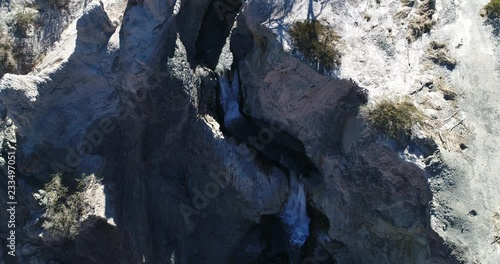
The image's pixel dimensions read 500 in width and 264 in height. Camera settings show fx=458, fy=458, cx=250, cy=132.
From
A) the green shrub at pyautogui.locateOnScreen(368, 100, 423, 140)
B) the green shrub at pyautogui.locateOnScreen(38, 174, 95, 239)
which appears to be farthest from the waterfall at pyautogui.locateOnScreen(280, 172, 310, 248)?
the green shrub at pyautogui.locateOnScreen(38, 174, 95, 239)

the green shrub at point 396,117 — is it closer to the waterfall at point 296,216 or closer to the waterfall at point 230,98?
the waterfall at point 296,216

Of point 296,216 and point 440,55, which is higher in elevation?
point 440,55

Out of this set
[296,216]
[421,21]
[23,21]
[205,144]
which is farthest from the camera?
[296,216]

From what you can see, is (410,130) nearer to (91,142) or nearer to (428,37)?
(428,37)

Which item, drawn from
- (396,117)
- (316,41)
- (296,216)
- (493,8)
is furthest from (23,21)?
(493,8)

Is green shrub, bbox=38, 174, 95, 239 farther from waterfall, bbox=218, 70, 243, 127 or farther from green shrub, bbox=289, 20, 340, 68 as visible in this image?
green shrub, bbox=289, 20, 340, 68

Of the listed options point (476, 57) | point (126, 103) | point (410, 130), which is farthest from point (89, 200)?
point (476, 57)

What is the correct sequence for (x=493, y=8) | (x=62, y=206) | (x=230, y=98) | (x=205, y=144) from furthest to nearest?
(x=230, y=98), (x=205, y=144), (x=62, y=206), (x=493, y=8)

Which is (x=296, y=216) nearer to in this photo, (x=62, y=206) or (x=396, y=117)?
(x=396, y=117)

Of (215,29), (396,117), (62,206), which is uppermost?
(215,29)
